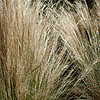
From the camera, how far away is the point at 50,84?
4.08 feet

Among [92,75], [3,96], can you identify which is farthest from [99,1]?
[3,96]

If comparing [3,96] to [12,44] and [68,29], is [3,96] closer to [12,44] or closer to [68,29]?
[12,44]

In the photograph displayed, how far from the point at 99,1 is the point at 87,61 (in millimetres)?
749

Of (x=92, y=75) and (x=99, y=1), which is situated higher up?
(x=99, y=1)

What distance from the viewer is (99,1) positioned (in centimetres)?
209

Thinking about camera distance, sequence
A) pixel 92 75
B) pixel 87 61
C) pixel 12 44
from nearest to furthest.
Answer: pixel 12 44 < pixel 92 75 < pixel 87 61

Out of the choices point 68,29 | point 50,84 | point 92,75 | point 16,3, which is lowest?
point 92,75

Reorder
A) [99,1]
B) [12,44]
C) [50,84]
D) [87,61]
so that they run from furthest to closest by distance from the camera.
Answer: [99,1] → [87,61] → [50,84] → [12,44]

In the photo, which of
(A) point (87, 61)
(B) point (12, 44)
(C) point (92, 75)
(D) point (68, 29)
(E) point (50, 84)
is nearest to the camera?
(B) point (12, 44)

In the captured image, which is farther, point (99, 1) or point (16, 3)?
point (99, 1)

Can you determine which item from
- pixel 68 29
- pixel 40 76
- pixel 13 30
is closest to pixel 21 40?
pixel 13 30

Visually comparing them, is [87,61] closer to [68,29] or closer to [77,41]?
[77,41]

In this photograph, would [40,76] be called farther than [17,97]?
Yes

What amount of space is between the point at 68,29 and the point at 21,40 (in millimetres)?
913
